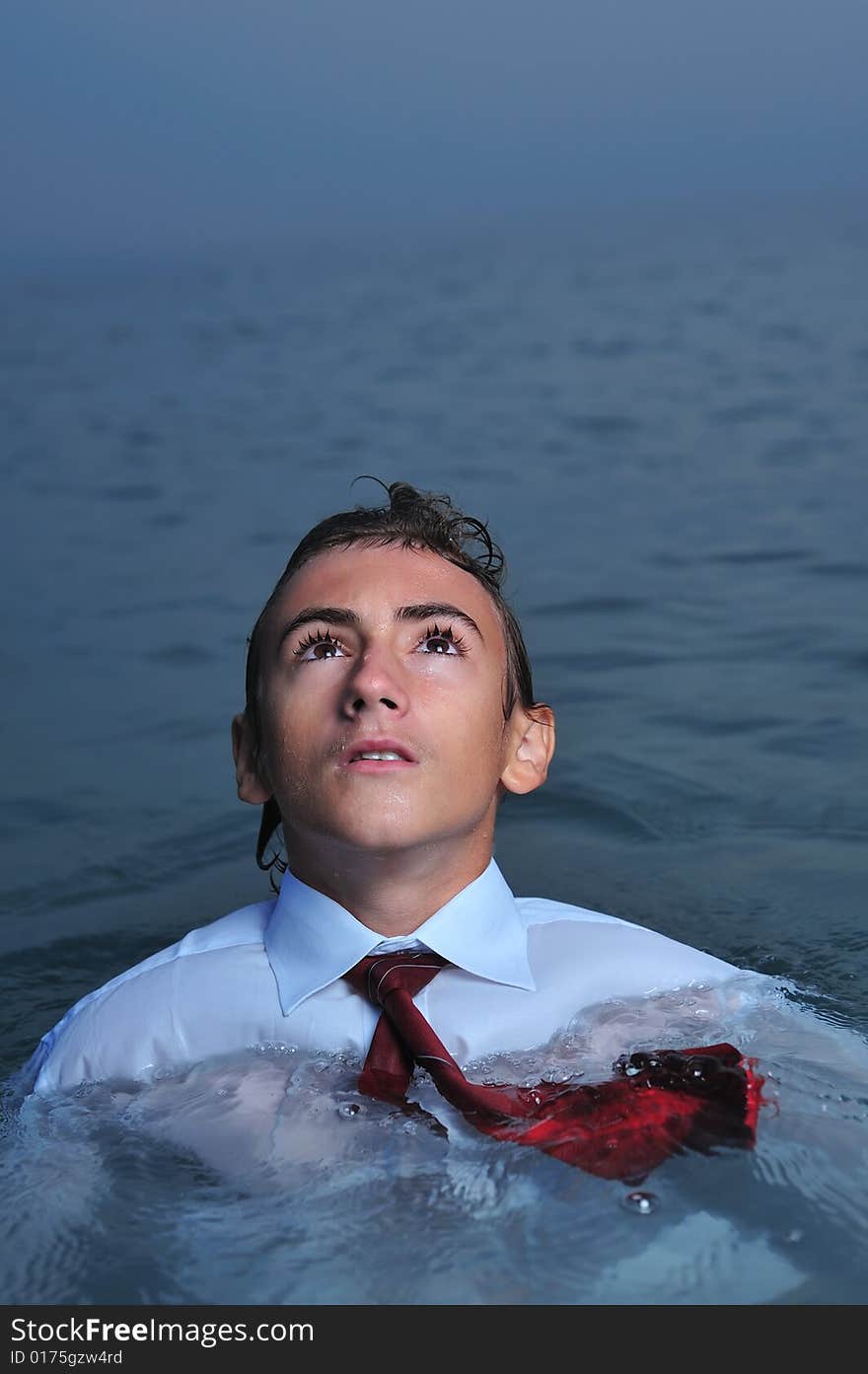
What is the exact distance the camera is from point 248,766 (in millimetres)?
3074

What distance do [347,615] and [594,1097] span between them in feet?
3.03

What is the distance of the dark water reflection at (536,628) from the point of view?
170 inches

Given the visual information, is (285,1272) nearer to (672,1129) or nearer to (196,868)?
(672,1129)

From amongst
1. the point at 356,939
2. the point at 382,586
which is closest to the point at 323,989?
the point at 356,939

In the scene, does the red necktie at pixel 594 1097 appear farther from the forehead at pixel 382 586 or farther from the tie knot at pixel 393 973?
the forehead at pixel 382 586

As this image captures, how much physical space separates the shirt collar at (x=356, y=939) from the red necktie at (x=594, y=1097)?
0.20 feet

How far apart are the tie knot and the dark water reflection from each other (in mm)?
400

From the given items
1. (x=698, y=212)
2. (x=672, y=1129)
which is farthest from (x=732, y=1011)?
(x=698, y=212)

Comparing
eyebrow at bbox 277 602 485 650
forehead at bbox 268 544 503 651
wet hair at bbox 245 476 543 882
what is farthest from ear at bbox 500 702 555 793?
eyebrow at bbox 277 602 485 650

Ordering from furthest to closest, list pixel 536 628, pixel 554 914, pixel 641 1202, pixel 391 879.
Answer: pixel 536 628 < pixel 554 914 < pixel 391 879 < pixel 641 1202

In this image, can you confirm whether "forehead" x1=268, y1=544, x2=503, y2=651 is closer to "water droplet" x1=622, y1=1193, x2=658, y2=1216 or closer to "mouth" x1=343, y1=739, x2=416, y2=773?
"mouth" x1=343, y1=739, x2=416, y2=773

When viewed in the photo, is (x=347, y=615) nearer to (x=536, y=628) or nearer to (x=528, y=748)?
(x=528, y=748)

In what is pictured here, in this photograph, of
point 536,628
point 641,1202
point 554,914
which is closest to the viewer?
point 641,1202
